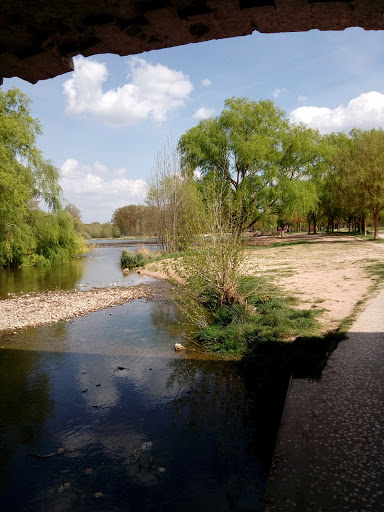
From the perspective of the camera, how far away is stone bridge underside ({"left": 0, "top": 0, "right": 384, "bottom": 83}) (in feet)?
9.76

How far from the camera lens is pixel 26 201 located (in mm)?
25719

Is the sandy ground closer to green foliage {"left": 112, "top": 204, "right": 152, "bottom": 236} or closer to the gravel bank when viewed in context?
the gravel bank

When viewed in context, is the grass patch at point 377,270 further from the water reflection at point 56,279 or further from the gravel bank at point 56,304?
the water reflection at point 56,279

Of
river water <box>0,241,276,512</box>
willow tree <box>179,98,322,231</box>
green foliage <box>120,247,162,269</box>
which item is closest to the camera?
river water <box>0,241,276,512</box>

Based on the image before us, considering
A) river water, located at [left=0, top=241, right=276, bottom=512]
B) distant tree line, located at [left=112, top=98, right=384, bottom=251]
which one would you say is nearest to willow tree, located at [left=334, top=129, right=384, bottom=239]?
distant tree line, located at [left=112, top=98, right=384, bottom=251]

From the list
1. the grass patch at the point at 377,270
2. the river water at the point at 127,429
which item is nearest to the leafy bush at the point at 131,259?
the grass patch at the point at 377,270

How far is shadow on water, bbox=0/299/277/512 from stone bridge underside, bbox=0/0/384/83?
170 inches

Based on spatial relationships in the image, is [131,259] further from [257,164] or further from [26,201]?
[257,164]

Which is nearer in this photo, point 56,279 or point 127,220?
point 56,279

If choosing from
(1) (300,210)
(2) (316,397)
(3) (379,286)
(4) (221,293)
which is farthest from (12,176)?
(1) (300,210)

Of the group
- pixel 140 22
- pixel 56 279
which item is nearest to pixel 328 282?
pixel 140 22

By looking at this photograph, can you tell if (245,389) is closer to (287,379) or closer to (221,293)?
(287,379)

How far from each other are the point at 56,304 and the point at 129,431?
369 inches

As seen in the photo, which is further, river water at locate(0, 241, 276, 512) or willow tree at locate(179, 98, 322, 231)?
willow tree at locate(179, 98, 322, 231)
